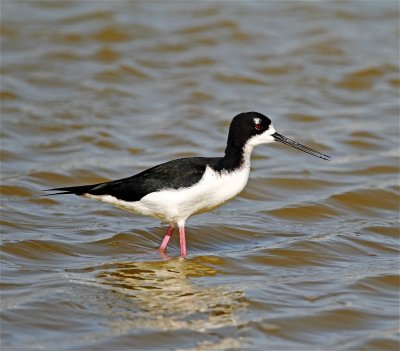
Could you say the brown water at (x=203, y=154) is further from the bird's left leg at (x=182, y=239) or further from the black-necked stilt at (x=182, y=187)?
the black-necked stilt at (x=182, y=187)

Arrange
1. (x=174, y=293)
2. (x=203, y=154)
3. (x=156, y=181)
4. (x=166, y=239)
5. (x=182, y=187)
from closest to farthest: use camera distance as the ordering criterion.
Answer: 1. (x=174, y=293)
2. (x=182, y=187)
3. (x=156, y=181)
4. (x=166, y=239)
5. (x=203, y=154)

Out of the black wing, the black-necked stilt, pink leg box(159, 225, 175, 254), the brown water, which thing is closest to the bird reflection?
the brown water

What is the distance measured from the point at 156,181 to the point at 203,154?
3885 millimetres

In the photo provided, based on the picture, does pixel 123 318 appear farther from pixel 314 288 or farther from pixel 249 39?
pixel 249 39

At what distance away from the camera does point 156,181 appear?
8438mm

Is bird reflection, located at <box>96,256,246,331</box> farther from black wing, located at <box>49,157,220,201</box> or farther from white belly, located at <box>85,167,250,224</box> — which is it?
black wing, located at <box>49,157,220,201</box>

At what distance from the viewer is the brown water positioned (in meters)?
6.95

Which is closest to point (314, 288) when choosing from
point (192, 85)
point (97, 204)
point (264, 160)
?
point (97, 204)

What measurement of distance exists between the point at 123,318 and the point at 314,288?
1811 mm

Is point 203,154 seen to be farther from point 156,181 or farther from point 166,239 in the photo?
point 156,181

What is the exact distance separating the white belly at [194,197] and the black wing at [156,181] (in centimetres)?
5

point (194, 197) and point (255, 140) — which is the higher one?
point (255, 140)

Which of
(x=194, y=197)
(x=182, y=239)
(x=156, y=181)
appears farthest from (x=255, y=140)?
(x=182, y=239)

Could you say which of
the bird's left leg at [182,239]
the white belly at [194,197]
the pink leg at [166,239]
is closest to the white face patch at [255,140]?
the white belly at [194,197]
